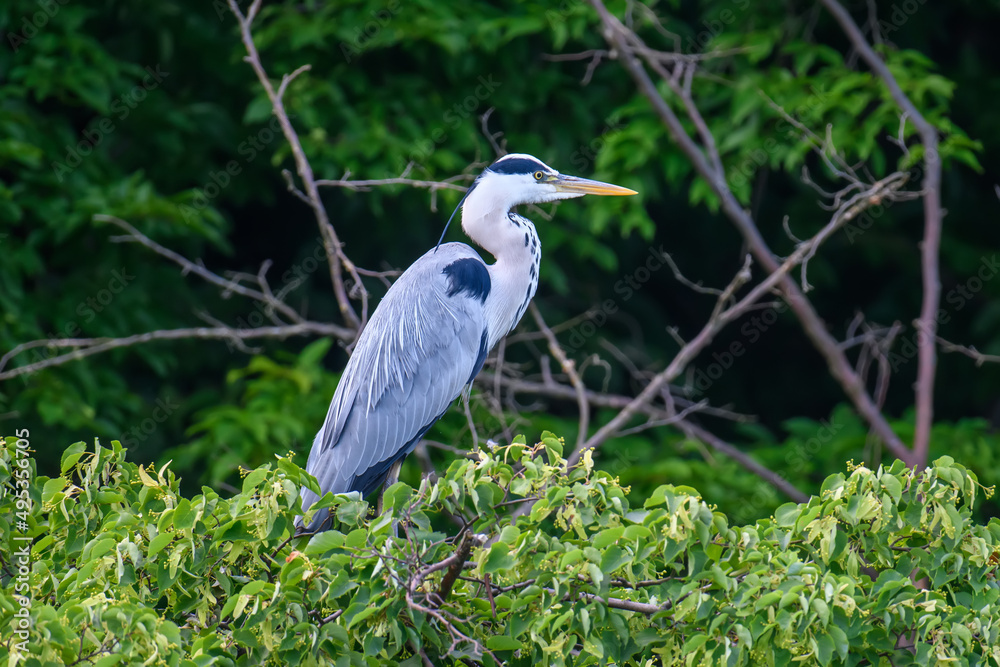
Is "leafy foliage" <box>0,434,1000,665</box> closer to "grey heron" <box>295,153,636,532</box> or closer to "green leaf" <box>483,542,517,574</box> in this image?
"green leaf" <box>483,542,517,574</box>

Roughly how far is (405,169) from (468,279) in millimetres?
832

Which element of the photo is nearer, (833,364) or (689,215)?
(833,364)

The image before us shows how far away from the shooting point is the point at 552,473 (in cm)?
192

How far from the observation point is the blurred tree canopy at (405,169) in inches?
185

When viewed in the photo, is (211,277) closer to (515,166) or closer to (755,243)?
(515,166)

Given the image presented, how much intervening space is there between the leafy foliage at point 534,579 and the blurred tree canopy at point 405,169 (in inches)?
91.7

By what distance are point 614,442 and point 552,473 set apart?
10.6 ft

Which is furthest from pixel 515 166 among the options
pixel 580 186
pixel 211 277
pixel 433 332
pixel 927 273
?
pixel 927 273

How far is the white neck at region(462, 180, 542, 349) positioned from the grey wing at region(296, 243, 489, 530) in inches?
2.7

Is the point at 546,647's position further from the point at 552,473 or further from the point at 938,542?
the point at 938,542

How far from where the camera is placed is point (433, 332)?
356cm

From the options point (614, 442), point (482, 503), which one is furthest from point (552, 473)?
point (614, 442)

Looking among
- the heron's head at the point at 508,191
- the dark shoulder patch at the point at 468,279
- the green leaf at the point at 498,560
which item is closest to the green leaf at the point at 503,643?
the green leaf at the point at 498,560

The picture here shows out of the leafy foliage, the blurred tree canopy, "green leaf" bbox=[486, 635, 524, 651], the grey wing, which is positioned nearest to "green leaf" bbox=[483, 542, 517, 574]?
the leafy foliage
